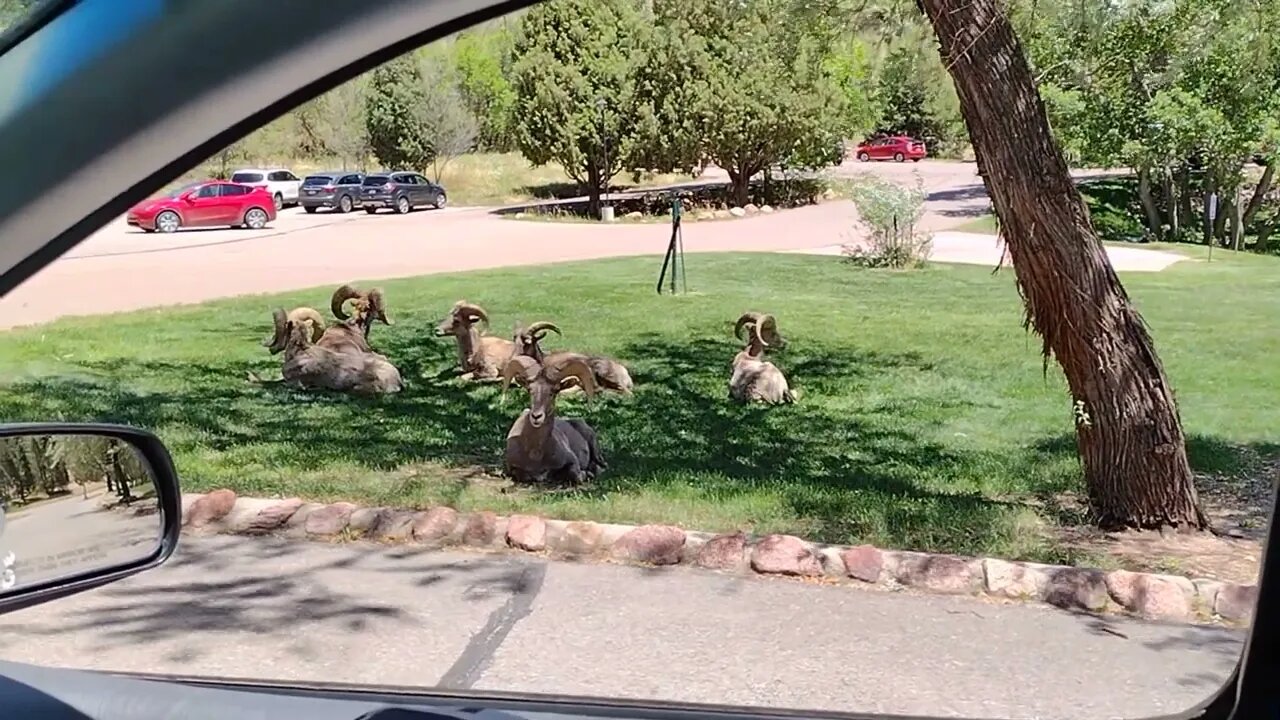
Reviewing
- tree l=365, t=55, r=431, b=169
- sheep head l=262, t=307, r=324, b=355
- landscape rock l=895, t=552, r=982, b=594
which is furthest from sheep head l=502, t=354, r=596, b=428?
tree l=365, t=55, r=431, b=169

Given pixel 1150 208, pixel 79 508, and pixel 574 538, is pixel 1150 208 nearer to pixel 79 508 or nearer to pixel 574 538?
pixel 574 538

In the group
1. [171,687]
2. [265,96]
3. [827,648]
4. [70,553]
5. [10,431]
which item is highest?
[265,96]

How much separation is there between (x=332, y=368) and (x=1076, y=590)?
518 centimetres

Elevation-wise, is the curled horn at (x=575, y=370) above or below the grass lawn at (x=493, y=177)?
below

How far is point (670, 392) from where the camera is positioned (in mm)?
8016

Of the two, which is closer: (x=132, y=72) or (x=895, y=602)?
Result: (x=132, y=72)

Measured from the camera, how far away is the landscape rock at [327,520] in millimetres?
5074

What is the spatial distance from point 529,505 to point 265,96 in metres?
4.72

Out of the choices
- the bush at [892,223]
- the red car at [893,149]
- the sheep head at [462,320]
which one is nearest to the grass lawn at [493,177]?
the sheep head at [462,320]

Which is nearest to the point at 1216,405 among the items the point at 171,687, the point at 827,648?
the point at 827,648

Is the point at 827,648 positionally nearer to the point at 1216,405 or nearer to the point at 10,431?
the point at 10,431

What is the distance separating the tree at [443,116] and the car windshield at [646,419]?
0.02m

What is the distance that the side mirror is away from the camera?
4.17ft

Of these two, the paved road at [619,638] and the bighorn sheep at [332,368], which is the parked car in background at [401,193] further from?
the bighorn sheep at [332,368]
